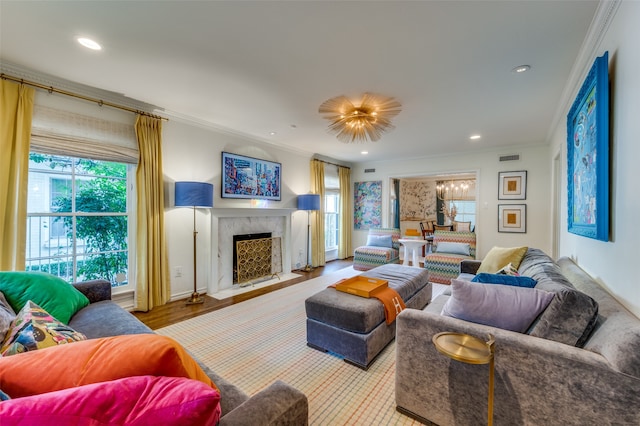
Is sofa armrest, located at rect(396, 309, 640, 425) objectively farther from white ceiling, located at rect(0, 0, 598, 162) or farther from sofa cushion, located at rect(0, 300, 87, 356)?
white ceiling, located at rect(0, 0, 598, 162)

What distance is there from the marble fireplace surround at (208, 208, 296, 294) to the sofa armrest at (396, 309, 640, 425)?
3.12m

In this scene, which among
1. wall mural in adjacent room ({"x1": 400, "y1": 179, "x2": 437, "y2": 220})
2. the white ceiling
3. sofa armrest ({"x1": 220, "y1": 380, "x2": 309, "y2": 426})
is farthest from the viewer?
A: wall mural in adjacent room ({"x1": 400, "y1": 179, "x2": 437, "y2": 220})

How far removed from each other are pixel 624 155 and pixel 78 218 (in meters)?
4.69

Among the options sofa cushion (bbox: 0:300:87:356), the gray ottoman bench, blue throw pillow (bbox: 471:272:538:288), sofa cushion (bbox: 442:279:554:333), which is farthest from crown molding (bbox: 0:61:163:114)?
blue throw pillow (bbox: 471:272:538:288)

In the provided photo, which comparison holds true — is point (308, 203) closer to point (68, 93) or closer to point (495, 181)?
point (68, 93)

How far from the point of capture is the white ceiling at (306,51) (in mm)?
1733

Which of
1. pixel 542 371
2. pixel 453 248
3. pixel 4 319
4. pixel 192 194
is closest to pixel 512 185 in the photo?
pixel 453 248

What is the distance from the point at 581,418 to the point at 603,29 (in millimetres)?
2304

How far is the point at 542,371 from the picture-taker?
126 centimetres

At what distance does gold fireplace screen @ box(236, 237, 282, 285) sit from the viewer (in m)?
4.38

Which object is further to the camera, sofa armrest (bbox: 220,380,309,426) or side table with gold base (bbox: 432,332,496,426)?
side table with gold base (bbox: 432,332,496,426)

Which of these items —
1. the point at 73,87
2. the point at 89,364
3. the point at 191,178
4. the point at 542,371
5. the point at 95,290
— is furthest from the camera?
the point at 191,178

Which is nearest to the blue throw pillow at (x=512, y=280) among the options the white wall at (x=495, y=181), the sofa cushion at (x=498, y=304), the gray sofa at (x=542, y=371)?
the gray sofa at (x=542, y=371)

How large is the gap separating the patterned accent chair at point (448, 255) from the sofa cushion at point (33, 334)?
472 cm
